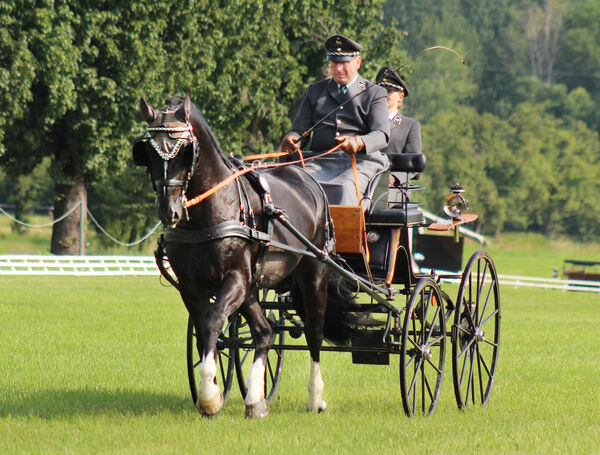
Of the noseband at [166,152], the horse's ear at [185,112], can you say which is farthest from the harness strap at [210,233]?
the horse's ear at [185,112]

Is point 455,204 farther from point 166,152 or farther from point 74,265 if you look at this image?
point 74,265

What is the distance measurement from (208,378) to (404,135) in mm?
4710

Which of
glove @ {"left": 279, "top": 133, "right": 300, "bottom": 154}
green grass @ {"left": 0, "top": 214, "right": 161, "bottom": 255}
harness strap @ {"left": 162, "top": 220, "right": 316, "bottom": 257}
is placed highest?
glove @ {"left": 279, "top": 133, "right": 300, "bottom": 154}

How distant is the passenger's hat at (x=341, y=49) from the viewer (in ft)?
32.3

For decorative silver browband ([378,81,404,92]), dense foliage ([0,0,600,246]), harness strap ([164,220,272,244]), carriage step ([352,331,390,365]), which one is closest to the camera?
harness strap ([164,220,272,244])

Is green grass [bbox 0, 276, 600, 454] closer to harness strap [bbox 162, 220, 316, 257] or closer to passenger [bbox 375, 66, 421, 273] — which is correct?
harness strap [bbox 162, 220, 316, 257]

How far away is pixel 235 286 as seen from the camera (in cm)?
787

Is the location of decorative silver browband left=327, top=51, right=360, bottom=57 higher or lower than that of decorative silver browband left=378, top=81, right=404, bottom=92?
higher

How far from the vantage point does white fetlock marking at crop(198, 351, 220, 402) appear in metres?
7.69

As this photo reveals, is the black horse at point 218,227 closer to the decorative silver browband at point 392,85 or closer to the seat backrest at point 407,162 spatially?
the seat backrest at point 407,162

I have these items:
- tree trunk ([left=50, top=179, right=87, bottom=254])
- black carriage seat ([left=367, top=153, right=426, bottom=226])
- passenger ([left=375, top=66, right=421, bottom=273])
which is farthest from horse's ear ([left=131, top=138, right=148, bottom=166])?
tree trunk ([left=50, top=179, right=87, bottom=254])

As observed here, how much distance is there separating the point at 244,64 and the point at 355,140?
29535mm

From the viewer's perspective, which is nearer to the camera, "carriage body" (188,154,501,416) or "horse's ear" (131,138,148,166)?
"horse's ear" (131,138,148,166)

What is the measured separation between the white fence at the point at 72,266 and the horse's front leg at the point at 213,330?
73.9 ft
